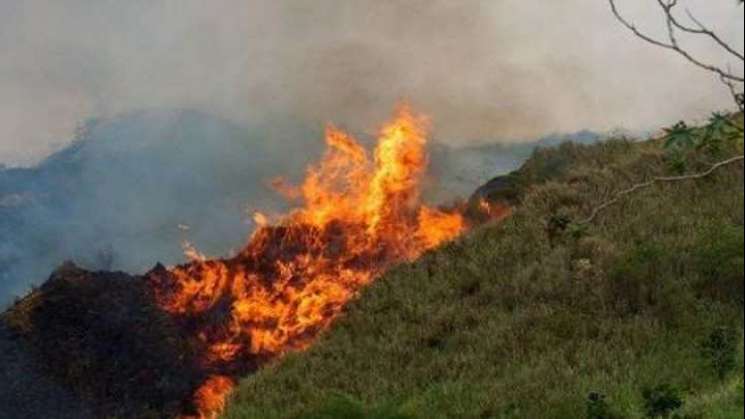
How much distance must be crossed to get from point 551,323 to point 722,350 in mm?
4584

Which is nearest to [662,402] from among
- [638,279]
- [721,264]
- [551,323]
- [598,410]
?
[598,410]

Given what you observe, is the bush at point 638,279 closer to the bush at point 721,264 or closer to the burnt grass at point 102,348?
the bush at point 721,264

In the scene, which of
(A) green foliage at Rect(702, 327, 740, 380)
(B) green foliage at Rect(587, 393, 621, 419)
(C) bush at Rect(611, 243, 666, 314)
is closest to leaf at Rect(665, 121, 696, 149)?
(B) green foliage at Rect(587, 393, 621, 419)

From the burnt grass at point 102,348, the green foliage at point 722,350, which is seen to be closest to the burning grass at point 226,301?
the burnt grass at point 102,348

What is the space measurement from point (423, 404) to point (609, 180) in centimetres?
1336

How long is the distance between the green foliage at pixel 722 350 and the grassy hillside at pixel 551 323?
0.03 m

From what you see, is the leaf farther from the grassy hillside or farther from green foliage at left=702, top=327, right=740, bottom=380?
green foliage at left=702, top=327, right=740, bottom=380

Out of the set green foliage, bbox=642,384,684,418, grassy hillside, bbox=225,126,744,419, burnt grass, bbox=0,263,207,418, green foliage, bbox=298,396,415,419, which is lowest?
green foliage, bbox=642,384,684,418

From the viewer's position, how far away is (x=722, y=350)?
16031 mm

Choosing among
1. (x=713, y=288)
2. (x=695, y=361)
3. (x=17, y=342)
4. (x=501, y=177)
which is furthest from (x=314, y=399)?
(x=501, y=177)

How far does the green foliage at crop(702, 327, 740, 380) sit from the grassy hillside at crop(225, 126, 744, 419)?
1.1 inches

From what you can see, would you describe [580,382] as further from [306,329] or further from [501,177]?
[501,177]

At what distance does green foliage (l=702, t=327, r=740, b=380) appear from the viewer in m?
15.4

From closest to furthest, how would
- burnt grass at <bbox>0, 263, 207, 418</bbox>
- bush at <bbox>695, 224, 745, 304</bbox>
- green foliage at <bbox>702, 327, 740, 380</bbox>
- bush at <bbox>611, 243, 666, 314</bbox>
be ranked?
1. green foliage at <bbox>702, 327, 740, 380</bbox>
2. bush at <bbox>695, 224, 745, 304</bbox>
3. bush at <bbox>611, 243, 666, 314</bbox>
4. burnt grass at <bbox>0, 263, 207, 418</bbox>
